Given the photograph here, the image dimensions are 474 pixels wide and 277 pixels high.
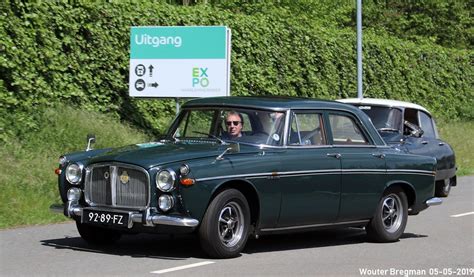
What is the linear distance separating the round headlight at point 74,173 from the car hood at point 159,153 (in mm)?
182

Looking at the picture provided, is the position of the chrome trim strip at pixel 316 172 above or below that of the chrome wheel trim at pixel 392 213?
above

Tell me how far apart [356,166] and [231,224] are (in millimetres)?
2000

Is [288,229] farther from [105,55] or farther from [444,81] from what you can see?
[444,81]

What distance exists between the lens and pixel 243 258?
31.3 ft

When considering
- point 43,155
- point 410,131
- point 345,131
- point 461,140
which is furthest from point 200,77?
point 461,140

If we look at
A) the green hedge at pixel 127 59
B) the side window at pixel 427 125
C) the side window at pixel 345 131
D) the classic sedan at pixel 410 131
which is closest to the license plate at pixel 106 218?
the side window at pixel 345 131

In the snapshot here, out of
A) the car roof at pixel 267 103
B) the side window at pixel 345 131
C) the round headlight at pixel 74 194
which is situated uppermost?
the car roof at pixel 267 103

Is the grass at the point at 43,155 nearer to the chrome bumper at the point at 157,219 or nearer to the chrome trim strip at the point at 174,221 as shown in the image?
the chrome bumper at the point at 157,219

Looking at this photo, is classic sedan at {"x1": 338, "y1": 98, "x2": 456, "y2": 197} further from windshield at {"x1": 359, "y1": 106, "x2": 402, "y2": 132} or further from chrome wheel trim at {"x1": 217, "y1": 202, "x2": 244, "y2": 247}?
chrome wheel trim at {"x1": 217, "y1": 202, "x2": 244, "y2": 247}

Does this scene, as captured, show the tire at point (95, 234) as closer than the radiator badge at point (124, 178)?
No

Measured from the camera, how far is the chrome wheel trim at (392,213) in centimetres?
1117

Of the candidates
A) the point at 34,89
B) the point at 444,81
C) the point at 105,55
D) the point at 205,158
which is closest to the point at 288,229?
the point at 205,158

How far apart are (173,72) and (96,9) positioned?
1.86 metres

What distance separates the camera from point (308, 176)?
10.0 m
